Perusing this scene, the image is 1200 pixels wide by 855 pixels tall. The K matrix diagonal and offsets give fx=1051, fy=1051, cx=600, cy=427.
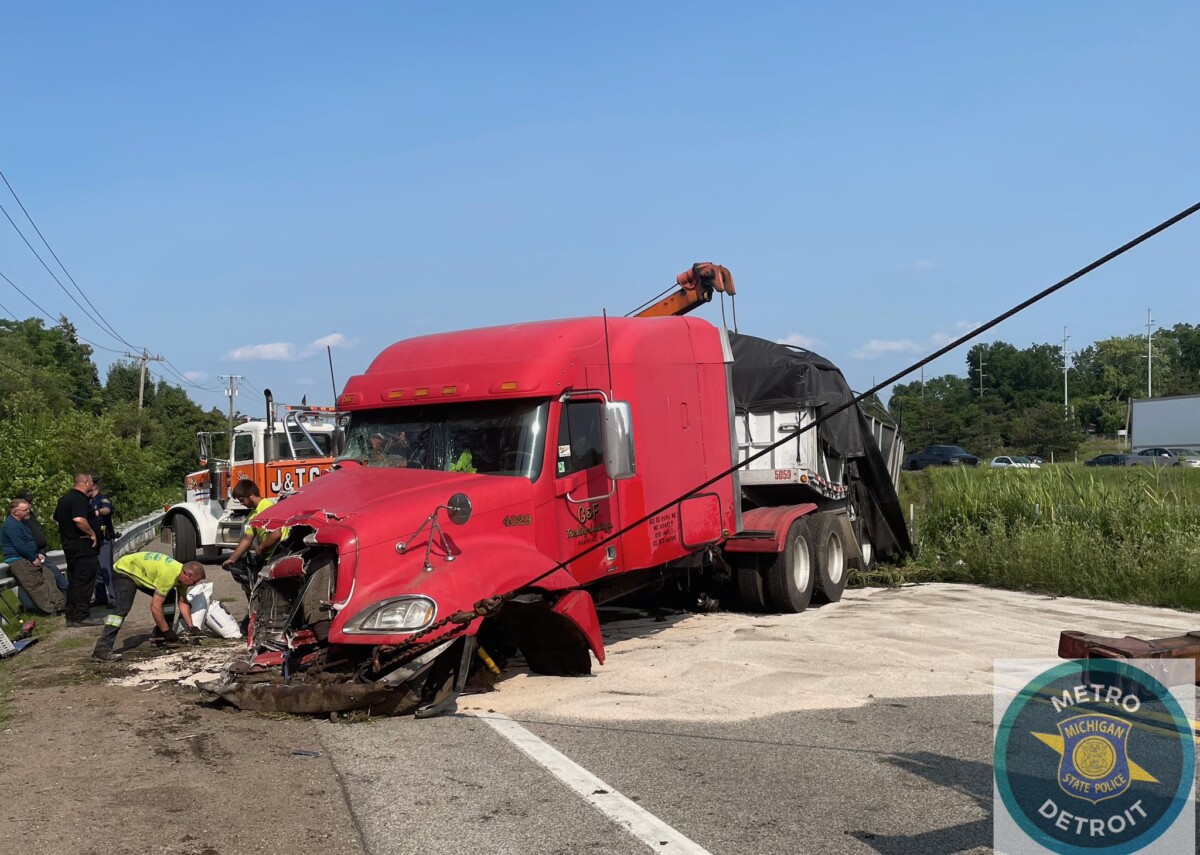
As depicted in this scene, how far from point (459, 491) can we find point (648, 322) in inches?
123

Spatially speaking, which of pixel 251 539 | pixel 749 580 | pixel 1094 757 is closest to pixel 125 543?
pixel 251 539

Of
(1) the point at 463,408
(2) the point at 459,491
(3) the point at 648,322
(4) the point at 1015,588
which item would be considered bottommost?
(4) the point at 1015,588

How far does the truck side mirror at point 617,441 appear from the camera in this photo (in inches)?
307

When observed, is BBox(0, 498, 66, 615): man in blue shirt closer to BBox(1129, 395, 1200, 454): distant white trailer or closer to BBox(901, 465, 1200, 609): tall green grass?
BBox(901, 465, 1200, 609): tall green grass

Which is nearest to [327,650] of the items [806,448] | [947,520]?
[806,448]

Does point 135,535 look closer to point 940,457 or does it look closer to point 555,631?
point 555,631

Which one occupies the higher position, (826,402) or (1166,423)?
(1166,423)

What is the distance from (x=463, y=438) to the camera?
8.34 meters

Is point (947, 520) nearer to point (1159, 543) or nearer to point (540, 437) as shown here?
point (1159, 543)

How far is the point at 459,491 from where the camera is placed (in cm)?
755

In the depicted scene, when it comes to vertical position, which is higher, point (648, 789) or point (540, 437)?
point (540, 437)

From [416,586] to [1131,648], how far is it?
412cm

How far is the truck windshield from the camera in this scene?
26.8 feet

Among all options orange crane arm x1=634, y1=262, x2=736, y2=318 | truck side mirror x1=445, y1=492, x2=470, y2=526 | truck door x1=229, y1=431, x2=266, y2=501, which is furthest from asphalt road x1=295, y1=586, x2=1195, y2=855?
truck door x1=229, y1=431, x2=266, y2=501
